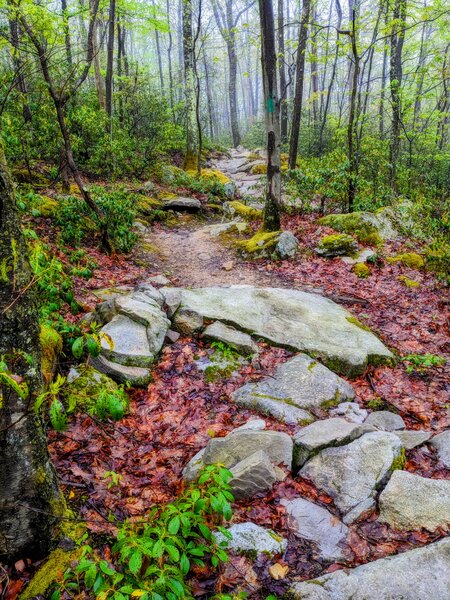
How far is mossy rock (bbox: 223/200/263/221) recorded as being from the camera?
443 inches

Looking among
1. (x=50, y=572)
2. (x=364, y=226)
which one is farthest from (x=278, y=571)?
(x=364, y=226)

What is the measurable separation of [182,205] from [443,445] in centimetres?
995

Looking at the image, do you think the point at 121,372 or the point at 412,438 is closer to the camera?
the point at 412,438

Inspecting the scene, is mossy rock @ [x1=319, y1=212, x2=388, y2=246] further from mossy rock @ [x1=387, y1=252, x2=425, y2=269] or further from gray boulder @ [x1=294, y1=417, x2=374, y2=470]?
gray boulder @ [x1=294, y1=417, x2=374, y2=470]

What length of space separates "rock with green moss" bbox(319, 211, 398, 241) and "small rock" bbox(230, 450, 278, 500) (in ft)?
23.5

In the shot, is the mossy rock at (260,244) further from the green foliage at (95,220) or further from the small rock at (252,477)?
the small rock at (252,477)

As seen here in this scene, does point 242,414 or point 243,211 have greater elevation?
point 243,211

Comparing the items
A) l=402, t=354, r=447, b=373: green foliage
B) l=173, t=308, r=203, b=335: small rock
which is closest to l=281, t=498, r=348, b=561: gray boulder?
l=173, t=308, r=203, b=335: small rock

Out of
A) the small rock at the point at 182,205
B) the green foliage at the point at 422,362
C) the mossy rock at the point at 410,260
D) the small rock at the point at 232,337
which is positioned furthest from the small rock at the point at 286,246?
the small rock at the point at 182,205

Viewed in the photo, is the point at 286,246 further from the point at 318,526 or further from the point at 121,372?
the point at 318,526

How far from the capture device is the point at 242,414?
4.00 metres

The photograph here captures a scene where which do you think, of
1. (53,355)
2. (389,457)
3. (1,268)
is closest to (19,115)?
(53,355)

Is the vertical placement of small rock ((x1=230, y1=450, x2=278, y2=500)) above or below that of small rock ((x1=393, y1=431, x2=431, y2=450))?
above

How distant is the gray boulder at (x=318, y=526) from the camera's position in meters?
2.54
